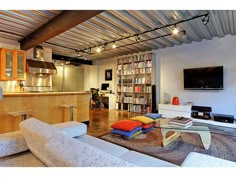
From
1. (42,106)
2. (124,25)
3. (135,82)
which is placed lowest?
(42,106)

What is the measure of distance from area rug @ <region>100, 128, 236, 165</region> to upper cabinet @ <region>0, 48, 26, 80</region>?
147 inches

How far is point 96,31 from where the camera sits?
443 centimetres

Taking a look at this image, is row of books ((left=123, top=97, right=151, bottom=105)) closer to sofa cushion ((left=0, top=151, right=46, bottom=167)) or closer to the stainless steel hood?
the stainless steel hood

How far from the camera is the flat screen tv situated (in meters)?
4.83

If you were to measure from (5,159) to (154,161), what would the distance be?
135 cm

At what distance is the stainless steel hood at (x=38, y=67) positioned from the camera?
209 inches

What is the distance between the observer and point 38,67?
551 cm

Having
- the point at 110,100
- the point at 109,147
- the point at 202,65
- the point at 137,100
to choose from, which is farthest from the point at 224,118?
the point at 110,100

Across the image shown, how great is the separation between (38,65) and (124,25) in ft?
11.5

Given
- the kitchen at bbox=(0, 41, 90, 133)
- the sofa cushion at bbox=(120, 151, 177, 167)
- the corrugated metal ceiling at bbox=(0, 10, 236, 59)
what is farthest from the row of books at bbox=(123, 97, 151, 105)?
the sofa cushion at bbox=(120, 151, 177, 167)

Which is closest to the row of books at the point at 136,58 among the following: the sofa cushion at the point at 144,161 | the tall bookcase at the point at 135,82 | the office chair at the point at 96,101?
the tall bookcase at the point at 135,82

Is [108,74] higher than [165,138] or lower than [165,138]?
higher

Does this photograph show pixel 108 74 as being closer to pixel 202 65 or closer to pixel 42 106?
pixel 202 65
